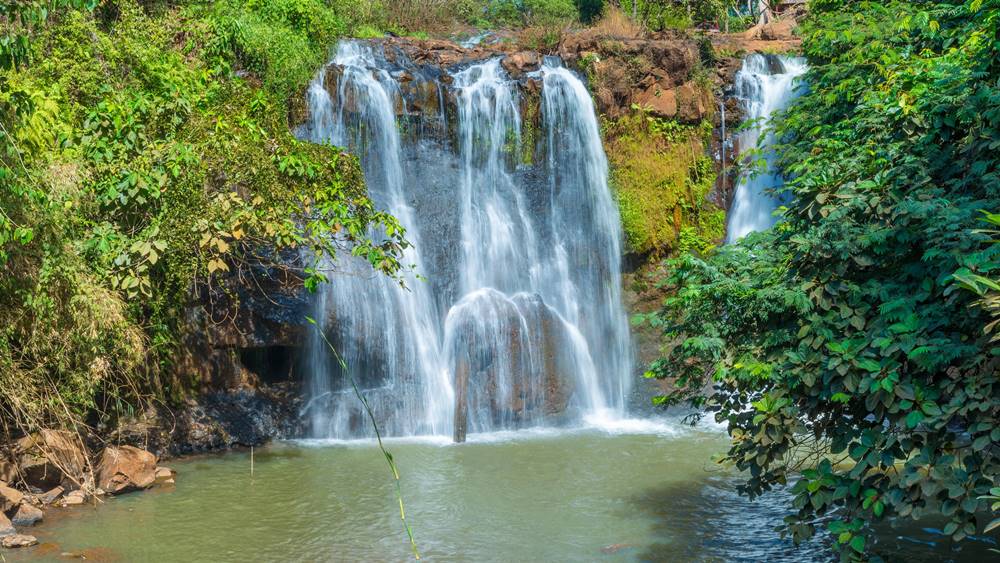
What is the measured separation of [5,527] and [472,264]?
7942 mm

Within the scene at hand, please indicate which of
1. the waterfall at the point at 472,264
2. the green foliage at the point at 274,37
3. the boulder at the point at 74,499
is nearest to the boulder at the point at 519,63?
the waterfall at the point at 472,264

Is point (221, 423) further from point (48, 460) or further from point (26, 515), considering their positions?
point (26, 515)

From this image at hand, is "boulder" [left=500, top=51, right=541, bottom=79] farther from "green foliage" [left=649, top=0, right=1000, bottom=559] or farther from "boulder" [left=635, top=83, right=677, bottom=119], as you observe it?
"green foliage" [left=649, top=0, right=1000, bottom=559]

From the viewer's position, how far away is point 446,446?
1162 centimetres

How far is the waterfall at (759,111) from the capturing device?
15641 millimetres

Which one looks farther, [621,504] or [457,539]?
[621,504]

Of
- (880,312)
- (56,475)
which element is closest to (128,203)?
(56,475)

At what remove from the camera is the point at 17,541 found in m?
7.57

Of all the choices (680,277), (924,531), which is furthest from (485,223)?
(924,531)

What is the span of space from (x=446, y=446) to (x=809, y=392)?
6637 mm

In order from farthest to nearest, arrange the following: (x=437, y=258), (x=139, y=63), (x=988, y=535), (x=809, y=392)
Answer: (x=437, y=258) < (x=139, y=63) < (x=988, y=535) < (x=809, y=392)

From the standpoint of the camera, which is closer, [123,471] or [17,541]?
[17,541]

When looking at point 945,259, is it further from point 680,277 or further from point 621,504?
point 621,504

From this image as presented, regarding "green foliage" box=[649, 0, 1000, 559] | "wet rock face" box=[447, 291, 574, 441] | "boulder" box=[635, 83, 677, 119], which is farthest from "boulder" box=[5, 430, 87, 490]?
"boulder" box=[635, 83, 677, 119]
